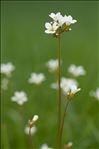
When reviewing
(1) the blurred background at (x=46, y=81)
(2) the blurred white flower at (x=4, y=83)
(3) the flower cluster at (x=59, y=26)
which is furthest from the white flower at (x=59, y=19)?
(2) the blurred white flower at (x=4, y=83)

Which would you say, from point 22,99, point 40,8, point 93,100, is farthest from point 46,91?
point 40,8

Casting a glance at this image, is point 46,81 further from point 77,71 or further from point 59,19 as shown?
point 59,19

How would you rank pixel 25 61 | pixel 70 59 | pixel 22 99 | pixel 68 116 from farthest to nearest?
pixel 70 59 → pixel 25 61 → pixel 68 116 → pixel 22 99

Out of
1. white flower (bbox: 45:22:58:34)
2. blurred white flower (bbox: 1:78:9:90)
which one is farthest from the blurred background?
white flower (bbox: 45:22:58:34)

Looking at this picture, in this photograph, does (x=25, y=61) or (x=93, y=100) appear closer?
(x=93, y=100)

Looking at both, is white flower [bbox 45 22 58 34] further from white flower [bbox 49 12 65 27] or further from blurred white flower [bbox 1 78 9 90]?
blurred white flower [bbox 1 78 9 90]

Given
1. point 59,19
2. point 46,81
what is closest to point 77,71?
point 46,81

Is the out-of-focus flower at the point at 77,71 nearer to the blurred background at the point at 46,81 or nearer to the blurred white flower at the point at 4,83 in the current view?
the blurred background at the point at 46,81

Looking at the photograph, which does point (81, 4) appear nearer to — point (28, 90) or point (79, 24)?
point (79, 24)

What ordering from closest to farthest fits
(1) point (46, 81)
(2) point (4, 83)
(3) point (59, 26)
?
(3) point (59, 26) → (2) point (4, 83) → (1) point (46, 81)
